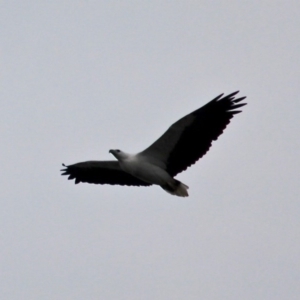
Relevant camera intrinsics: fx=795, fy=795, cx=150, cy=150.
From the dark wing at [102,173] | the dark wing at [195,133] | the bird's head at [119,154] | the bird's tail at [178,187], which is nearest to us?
the dark wing at [195,133]

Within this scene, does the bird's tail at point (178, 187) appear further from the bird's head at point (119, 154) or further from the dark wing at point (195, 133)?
the bird's head at point (119, 154)

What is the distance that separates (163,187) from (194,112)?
75.6 inches

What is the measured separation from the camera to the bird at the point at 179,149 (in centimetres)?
1672

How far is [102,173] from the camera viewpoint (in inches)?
741

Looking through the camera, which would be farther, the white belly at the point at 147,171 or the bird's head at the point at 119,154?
the bird's head at the point at 119,154

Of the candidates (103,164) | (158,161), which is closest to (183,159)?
(158,161)

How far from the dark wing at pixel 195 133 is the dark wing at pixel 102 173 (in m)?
1.40

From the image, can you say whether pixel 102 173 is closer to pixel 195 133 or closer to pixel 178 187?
pixel 178 187

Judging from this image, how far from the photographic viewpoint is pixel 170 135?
1692 centimetres

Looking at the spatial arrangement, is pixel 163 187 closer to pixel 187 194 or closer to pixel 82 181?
pixel 187 194

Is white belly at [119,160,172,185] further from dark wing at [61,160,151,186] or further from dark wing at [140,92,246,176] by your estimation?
dark wing at [61,160,151,186]

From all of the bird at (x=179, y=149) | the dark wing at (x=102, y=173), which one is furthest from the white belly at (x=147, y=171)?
the dark wing at (x=102, y=173)

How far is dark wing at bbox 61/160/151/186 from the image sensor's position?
60.6ft

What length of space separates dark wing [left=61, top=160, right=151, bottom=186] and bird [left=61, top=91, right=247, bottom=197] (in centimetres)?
14
